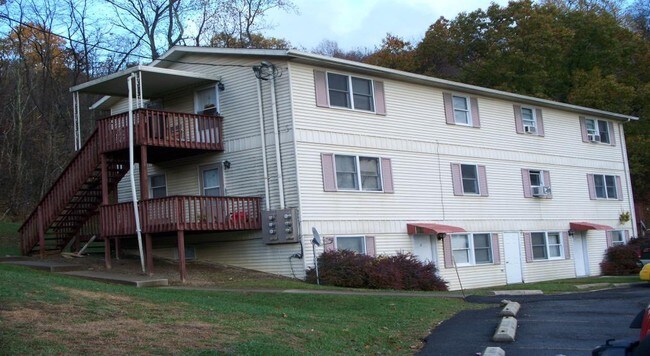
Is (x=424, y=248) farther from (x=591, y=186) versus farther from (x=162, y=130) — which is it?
(x=591, y=186)

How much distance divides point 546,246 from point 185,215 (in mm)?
16486

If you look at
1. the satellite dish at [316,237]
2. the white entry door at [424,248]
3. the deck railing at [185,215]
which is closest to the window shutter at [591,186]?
the white entry door at [424,248]

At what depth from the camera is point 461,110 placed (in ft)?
92.1

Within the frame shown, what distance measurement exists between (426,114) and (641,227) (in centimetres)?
1844

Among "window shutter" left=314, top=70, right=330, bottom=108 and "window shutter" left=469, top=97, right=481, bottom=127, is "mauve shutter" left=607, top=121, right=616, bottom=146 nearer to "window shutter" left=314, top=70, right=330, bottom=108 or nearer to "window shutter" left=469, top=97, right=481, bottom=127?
"window shutter" left=469, top=97, right=481, bottom=127

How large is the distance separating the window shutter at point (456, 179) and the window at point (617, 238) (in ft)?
36.5

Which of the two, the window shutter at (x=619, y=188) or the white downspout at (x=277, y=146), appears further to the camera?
the window shutter at (x=619, y=188)

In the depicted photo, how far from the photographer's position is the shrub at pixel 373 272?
20750 mm

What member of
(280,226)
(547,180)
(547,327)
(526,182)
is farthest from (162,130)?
(547,180)

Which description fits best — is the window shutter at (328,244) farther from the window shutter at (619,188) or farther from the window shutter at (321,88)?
the window shutter at (619,188)

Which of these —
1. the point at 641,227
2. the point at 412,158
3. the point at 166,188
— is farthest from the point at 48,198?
the point at 641,227

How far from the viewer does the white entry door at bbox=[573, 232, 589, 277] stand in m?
32.1

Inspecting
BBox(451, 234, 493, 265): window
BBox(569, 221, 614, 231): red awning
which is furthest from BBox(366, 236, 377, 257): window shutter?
BBox(569, 221, 614, 231): red awning

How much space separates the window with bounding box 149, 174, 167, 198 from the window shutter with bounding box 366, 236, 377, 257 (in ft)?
24.5
